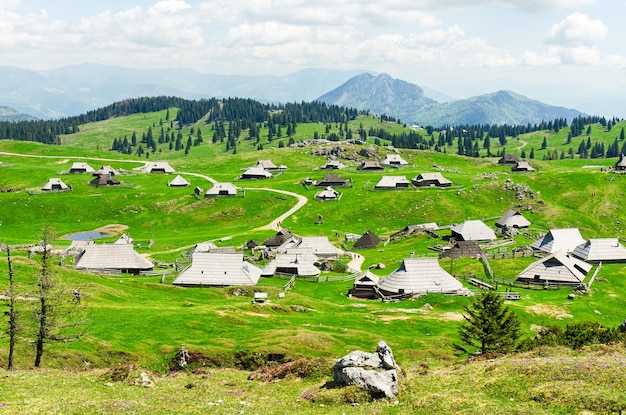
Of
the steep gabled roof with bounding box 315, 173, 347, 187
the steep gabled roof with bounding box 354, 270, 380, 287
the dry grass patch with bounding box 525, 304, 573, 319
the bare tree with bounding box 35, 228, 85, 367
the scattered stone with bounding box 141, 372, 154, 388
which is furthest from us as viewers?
the steep gabled roof with bounding box 315, 173, 347, 187

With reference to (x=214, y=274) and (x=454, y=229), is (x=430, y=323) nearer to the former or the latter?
(x=214, y=274)

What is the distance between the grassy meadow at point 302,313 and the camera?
2881 centimetres

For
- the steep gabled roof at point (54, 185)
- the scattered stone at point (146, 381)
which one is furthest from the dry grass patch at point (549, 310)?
the steep gabled roof at point (54, 185)

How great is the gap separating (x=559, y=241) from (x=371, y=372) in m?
78.5

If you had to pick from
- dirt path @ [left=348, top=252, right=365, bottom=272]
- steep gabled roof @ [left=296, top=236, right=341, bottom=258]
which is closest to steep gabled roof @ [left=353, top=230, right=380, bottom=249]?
dirt path @ [left=348, top=252, right=365, bottom=272]

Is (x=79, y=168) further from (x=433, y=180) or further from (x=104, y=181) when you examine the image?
(x=433, y=180)

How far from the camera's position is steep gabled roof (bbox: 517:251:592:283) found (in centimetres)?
7756

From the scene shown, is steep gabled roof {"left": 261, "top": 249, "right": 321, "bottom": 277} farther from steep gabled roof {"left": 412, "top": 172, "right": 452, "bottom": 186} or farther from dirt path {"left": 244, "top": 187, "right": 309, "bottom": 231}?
steep gabled roof {"left": 412, "top": 172, "right": 452, "bottom": 186}

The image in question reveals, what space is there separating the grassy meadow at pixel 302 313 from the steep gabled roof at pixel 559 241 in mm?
7030

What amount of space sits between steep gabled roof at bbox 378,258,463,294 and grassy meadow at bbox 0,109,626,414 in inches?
124

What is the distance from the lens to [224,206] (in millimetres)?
143625

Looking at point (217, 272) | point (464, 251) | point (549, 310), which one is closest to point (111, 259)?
point (217, 272)

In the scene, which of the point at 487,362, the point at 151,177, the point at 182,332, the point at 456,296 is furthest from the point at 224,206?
the point at 487,362

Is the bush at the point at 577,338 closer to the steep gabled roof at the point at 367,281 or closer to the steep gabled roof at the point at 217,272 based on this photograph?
the steep gabled roof at the point at 367,281
